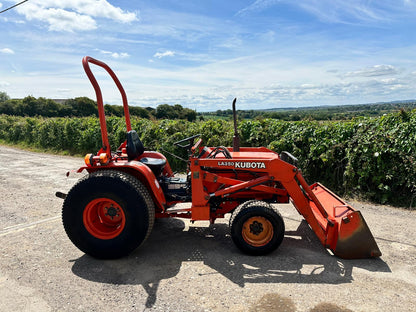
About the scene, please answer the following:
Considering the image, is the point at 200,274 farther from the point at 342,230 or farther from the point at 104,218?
the point at 342,230

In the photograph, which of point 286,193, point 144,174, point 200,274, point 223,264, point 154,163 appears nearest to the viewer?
point 200,274

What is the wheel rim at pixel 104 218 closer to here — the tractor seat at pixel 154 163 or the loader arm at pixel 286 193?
the tractor seat at pixel 154 163

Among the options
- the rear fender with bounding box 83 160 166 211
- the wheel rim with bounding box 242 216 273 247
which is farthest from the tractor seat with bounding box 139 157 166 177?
the wheel rim with bounding box 242 216 273 247

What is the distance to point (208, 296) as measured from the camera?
10.3ft

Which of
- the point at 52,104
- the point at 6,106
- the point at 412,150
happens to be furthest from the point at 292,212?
the point at 6,106

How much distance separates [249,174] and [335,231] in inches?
50.2

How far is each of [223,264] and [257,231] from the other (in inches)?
22.9

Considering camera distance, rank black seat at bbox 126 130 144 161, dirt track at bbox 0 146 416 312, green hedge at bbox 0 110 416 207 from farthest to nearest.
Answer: green hedge at bbox 0 110 416 207 < black seat at bbox 126 130 144 161 < dirt track at bbox 0 146 416 312

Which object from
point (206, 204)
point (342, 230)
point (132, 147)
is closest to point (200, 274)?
point (206, 204)

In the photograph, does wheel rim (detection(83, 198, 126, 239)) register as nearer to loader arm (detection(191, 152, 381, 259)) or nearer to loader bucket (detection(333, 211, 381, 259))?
loader arm (detection(191, 152, 381, 259))

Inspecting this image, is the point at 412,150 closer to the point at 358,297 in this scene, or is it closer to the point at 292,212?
the point at 292,212

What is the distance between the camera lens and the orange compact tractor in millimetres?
3773

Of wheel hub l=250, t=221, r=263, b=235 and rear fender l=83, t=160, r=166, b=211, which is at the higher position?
rear fender l=83, t=160, r=166, b=211

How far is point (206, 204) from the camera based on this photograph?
409 centimetres
